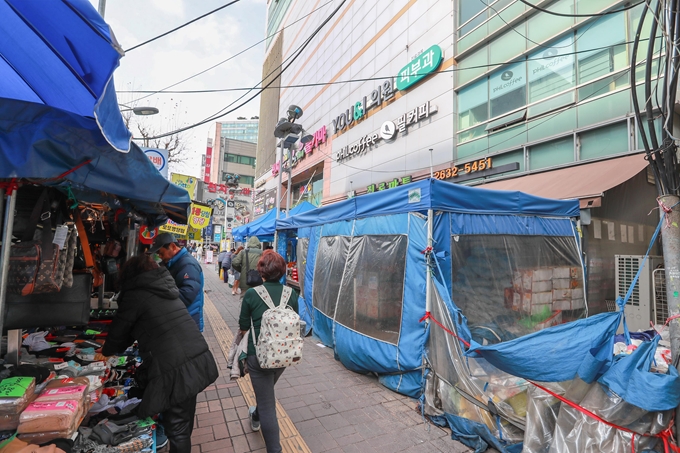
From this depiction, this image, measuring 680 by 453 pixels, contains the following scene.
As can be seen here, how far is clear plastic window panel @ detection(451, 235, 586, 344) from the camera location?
425 cm

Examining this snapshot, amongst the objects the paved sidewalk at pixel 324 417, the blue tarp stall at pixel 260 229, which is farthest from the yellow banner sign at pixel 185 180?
the paved sidewalk at pixel 324 417

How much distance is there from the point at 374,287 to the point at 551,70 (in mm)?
8751

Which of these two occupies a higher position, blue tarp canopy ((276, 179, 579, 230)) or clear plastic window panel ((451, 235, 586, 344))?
blue tarp canopy ((276, 179, 579, 230))

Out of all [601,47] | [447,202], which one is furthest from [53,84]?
[601,47]

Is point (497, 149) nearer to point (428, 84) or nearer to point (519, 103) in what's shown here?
point (519, 103)

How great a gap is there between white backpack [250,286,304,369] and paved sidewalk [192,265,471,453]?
3.33 feet

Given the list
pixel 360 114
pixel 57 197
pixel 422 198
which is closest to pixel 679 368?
pixel 422 198

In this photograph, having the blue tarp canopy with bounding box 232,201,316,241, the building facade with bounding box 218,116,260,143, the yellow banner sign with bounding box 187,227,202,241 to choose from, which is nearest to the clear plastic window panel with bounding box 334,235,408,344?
the blue tarp canopy with bounding box 232,201,316,241

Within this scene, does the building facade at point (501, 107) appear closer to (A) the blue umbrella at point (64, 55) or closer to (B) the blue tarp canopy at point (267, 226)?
(B) the blue tarp canopy at point (267, 226)

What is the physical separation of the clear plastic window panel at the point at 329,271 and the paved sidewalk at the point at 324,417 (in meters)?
1.17

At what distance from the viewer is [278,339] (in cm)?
274

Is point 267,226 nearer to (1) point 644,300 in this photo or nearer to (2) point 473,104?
(2) point 473,104

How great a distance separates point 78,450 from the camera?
6.80 feet

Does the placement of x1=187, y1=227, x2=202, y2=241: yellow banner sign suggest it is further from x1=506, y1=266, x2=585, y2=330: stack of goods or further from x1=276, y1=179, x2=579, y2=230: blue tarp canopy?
x1=506, y1=266, x2=585, y2=330: stack of goods
